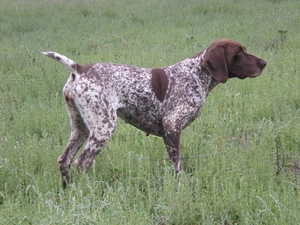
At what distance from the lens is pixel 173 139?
4648mm

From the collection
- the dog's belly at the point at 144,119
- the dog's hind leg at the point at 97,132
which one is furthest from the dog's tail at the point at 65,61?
the dog's belly at the point at 144,119

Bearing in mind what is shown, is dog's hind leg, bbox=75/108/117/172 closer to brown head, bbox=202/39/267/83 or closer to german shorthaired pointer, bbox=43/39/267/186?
german shorthaired pointer, bbox=43/39/267/186

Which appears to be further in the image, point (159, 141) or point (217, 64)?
point (159, 141)

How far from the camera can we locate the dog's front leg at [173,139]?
15.2 ft

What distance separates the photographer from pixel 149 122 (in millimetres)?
4758

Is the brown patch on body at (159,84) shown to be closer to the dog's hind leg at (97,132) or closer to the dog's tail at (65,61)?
the dog's hind leg at (97,132)

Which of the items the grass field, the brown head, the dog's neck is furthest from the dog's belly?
the brown head

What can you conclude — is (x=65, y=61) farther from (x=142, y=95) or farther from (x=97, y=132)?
(x=142, y=95)

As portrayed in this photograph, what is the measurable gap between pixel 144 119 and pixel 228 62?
0.94m

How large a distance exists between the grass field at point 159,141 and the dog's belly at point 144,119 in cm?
28

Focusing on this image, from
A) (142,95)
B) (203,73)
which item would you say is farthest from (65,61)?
(203,73)

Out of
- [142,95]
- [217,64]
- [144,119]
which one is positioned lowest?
[144,119]

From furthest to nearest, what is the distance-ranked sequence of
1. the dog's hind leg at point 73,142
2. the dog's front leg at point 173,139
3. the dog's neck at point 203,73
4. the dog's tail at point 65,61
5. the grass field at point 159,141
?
1. the dog's neck at point 203,73
2. the dog's front leg at point 173,139
3. the dog's hind leg at point 73,142
4. the dog's tail at point 65,61
5. the grass field at point 159,141

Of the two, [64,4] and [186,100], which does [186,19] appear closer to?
[64,4]
